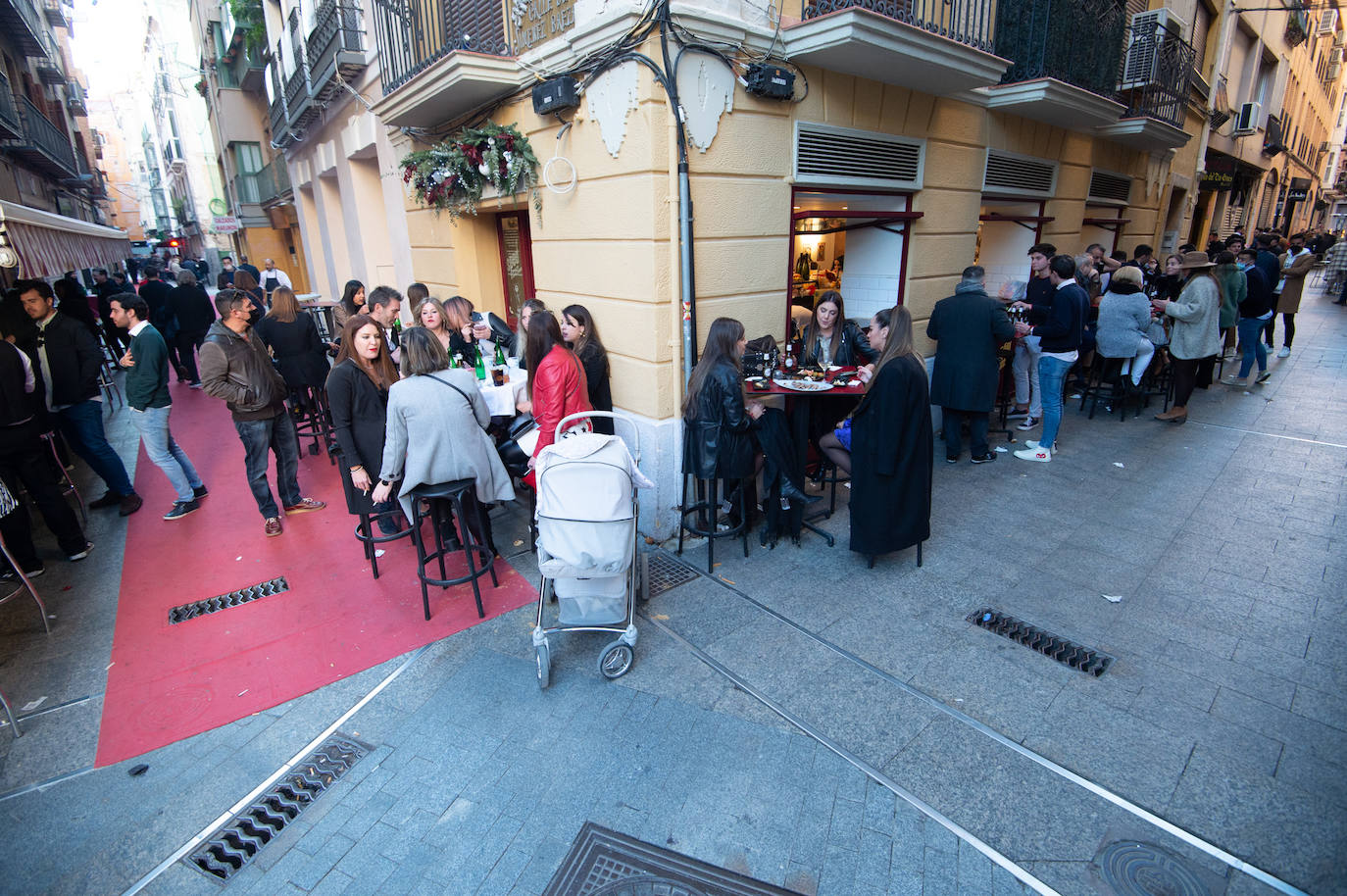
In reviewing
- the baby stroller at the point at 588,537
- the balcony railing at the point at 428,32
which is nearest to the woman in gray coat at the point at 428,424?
the baby stroller at the point at 588,537

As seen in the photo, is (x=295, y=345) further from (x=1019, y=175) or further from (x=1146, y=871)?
(x=1019, y=175)

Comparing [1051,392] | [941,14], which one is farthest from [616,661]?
[941,14]

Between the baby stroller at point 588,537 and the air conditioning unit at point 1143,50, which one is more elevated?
the air conditioning unit at point 1143,50

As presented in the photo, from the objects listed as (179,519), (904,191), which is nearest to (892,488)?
(904,191)

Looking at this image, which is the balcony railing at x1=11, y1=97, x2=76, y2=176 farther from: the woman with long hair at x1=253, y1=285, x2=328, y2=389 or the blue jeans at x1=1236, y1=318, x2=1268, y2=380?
the blue jeans at x1=1236, y1=318, x2=1268, y2=380

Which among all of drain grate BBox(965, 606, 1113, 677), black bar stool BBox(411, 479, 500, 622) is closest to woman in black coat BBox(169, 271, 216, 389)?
black bar stool BBox(411, 479, 500, 622)

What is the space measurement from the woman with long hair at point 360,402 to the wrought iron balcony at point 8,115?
44.8 ft

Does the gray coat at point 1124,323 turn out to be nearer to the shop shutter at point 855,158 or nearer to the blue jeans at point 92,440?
the shop shutter at point 855,158

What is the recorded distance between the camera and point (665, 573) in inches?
185

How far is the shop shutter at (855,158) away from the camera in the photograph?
5.43 m

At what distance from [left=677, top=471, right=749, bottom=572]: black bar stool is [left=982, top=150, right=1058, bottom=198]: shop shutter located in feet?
17.7

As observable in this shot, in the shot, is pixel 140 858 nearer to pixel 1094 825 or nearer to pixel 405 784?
pixel 405 784

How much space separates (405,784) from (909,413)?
140 inches

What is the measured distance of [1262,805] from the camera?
102 inches
